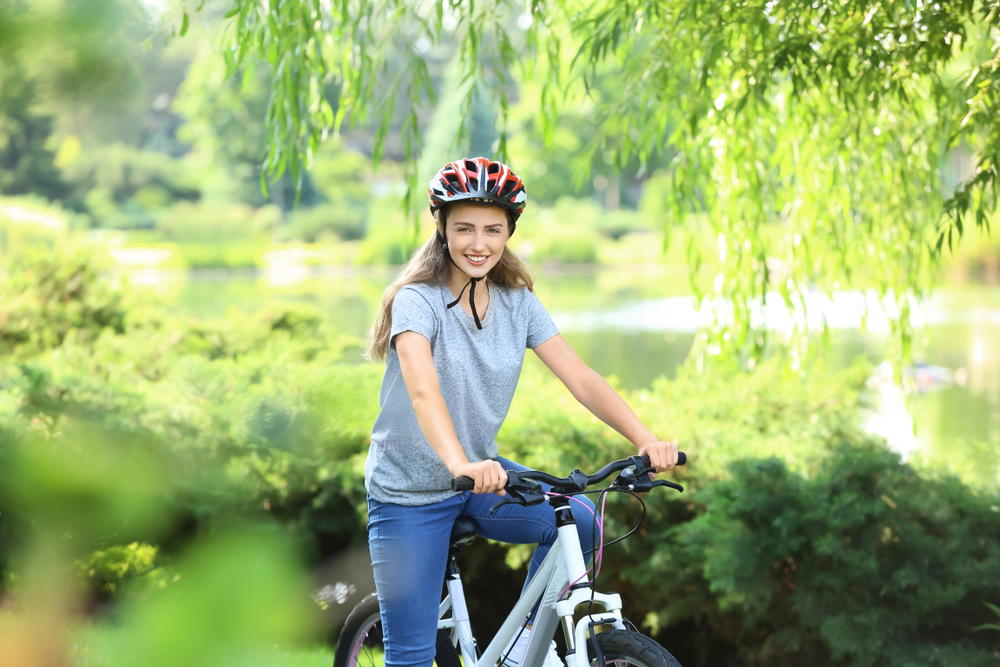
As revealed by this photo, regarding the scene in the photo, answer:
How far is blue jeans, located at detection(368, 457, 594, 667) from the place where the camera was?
2059mm

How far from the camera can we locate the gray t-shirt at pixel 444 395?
6.71 ft

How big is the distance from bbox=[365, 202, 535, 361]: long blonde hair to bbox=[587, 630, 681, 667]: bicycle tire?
0.81m

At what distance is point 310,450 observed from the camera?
1.95ft

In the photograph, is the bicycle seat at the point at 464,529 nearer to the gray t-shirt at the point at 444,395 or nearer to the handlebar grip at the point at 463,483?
the gray t-shirt at the point at 444,395

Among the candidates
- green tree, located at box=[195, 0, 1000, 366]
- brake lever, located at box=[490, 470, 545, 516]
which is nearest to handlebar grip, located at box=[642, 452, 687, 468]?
brake lever, located at box=[490, 470, 545, 516]

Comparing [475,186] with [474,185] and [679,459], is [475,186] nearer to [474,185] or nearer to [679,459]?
[474,185]

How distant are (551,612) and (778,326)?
5.99 metres

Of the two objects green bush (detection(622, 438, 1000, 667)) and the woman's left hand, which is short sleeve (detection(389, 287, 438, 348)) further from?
green bush (detection(622, 438, 1000, 667))

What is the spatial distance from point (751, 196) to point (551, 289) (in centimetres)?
1629

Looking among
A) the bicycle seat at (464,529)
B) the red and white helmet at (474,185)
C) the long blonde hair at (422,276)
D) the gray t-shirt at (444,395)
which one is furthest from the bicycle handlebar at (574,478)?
the red and white helmet at (474,185)

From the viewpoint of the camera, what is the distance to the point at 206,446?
30.2 inches

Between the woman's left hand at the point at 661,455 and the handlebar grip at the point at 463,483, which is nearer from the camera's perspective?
the handlebar grip at the point at 463,483

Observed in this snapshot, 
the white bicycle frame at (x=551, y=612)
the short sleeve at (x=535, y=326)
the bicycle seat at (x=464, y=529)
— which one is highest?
the short sleeve at (x=535, y=326)

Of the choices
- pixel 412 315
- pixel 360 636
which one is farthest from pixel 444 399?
pixel 360 636
